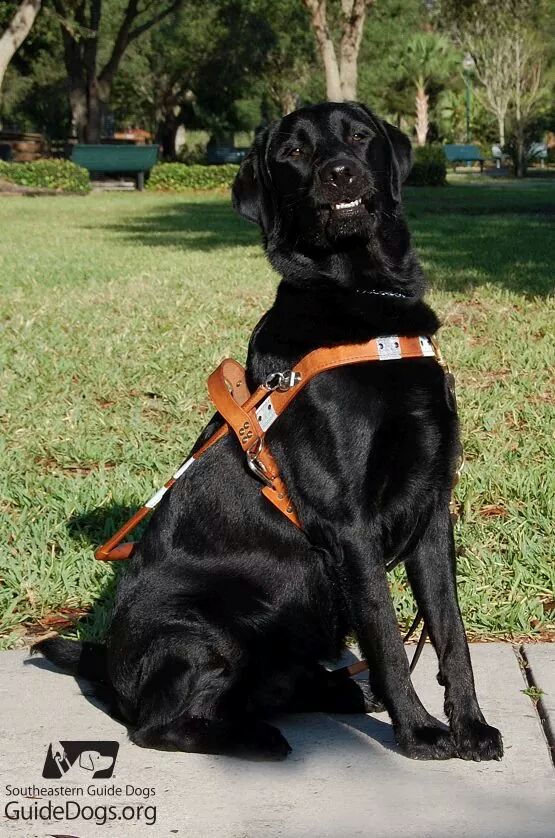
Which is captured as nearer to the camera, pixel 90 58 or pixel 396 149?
pixel 396 149

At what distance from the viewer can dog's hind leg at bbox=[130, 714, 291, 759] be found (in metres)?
2.69

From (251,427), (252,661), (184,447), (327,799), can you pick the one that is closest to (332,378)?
(251,427)

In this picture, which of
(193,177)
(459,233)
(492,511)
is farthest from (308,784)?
(193,177)

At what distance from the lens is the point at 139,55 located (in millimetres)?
50750

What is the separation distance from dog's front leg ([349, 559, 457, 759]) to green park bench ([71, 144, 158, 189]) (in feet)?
101

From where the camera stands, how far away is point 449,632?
9.08ft

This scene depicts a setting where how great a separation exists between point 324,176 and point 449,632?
4.10 feet

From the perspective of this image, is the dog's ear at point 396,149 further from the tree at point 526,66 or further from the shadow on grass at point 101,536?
the tree at point 526,66

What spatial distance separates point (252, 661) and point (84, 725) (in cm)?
54

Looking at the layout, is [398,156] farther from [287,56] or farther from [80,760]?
[287,56]

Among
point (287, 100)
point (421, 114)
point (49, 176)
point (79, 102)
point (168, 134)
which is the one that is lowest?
point (49, 176)

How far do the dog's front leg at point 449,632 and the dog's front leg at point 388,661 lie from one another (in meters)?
0.07

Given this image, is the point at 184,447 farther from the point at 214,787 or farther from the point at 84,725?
the point at 214,787

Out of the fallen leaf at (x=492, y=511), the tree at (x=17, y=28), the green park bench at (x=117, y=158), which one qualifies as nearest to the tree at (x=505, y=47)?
the green park bench at (x=117, y=158)
